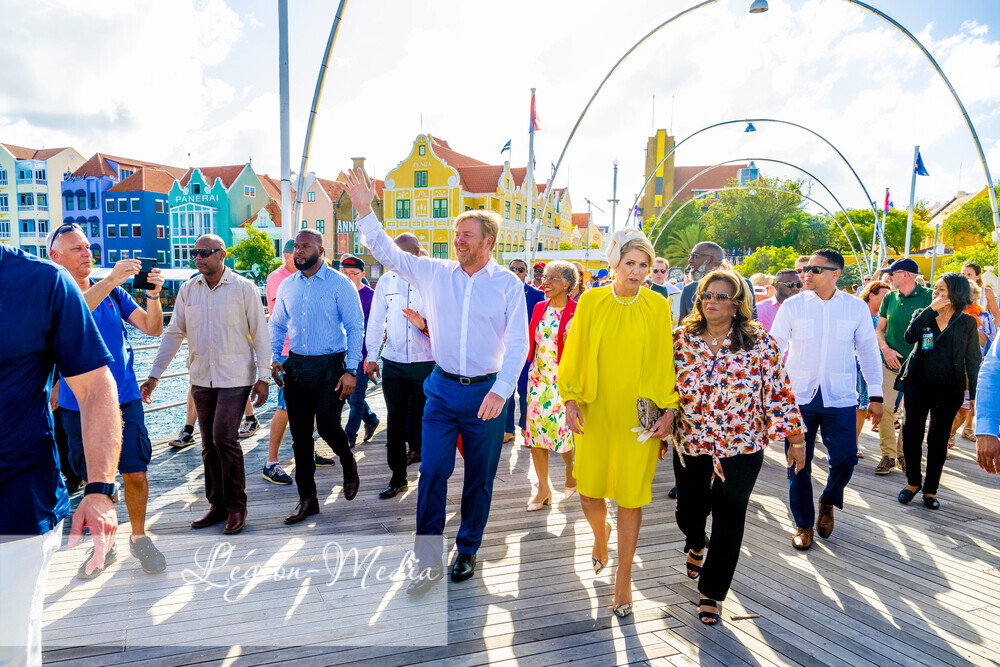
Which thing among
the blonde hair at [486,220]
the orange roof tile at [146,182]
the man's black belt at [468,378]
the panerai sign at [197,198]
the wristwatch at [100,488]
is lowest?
the wristwatch at [100,488]

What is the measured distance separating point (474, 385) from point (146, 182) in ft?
205

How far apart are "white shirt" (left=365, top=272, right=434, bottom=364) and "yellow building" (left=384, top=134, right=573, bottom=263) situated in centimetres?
4404

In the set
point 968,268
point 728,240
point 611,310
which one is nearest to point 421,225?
point 728,240

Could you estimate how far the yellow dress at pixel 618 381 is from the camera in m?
3.45

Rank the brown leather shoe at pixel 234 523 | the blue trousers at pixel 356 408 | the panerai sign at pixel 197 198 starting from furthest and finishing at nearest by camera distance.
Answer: the panerai sign at pixel 197 198, the blue trousers at pixel 356 408, the brown leather shoe at pixel 234 523

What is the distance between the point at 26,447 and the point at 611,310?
270 cm

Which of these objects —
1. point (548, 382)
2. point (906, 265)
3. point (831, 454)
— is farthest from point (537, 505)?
point (906, 265)

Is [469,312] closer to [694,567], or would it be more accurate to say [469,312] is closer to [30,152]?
[694,567]

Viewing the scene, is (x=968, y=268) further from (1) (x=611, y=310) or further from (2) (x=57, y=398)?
(2) (x=57, y=398)

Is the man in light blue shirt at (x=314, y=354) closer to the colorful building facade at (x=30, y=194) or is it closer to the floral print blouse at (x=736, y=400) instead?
the floral print blouse at (x=736, y=400)

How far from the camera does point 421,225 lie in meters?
52.1

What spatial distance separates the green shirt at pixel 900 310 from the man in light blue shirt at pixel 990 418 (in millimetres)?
4396

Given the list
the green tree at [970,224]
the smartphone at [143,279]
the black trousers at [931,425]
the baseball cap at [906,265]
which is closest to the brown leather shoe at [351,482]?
the smartphone at [143,279]

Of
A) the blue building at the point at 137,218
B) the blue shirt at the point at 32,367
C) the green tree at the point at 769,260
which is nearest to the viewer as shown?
the blue shirt at the point at 32,367
